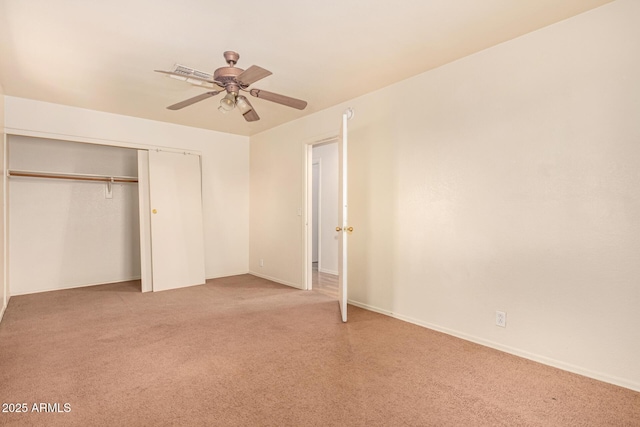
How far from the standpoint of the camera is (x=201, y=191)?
5180 mm

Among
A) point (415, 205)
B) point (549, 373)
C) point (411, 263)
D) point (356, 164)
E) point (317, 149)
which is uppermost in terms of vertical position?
point (317, 149)

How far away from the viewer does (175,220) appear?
4.79 metres

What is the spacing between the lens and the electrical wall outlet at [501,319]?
258cm

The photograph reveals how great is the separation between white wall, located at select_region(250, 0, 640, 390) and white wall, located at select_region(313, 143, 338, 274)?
225cm

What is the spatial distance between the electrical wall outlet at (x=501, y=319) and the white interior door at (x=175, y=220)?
3.98 meters

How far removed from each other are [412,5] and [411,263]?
7.11ft

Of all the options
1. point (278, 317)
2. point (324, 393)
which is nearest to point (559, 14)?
point (324, 393)

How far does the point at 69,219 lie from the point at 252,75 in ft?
13.4

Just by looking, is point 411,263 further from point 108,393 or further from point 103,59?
point 103,59

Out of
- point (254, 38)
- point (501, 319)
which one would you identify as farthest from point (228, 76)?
point (501, 319)

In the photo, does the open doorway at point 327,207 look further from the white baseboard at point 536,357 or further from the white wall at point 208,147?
the white baseboard at point 536,357

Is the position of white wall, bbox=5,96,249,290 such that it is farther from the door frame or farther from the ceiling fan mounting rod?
the ceiling fan mounting rod

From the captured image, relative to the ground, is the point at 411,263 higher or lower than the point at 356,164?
lower

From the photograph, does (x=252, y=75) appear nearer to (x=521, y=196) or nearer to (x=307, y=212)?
(x=521, y=196)
